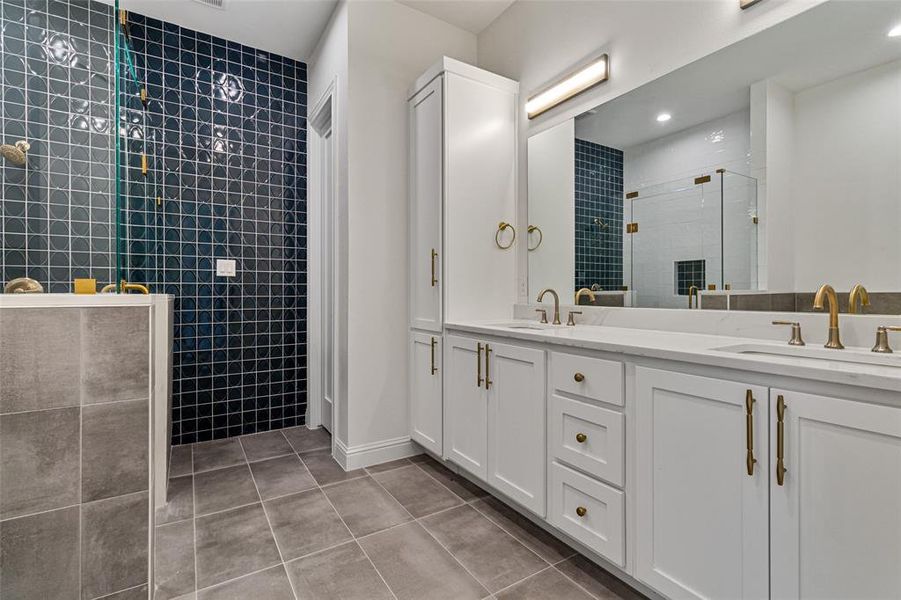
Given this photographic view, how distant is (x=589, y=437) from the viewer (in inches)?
57.5

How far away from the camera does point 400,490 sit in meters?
2.18

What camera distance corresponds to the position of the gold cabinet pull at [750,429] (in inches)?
40.6

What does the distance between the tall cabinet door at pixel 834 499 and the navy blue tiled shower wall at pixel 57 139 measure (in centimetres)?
225

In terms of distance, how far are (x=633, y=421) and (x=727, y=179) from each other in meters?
1.05

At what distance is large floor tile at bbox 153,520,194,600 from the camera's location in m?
1.45

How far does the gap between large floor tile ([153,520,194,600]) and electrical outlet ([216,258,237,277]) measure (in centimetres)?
165

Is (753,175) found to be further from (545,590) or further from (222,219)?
(222,219)

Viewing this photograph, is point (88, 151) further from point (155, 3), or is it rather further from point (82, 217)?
point (155, 3)

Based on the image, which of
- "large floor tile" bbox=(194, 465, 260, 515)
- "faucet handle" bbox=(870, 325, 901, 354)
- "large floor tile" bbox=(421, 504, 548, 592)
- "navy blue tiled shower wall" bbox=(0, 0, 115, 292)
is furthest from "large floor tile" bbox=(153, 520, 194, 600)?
"faucet handle" bbox=(870, 325, 901, 354)

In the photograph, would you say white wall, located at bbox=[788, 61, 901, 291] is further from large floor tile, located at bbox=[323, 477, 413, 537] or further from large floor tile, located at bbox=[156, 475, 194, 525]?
large floor tile, located at bbox=[156, 475, 194, 525]

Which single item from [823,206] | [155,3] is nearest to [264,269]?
[155,3]

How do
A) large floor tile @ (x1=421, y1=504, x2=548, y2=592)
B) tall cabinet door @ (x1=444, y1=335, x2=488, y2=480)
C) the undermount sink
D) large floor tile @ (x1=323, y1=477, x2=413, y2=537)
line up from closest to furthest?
the undermount sink → large floor tile @ (x1=421, y1=504, x2=548, y2=592) → large floor tile @ (x1=323, y1=477, x2=413, y2=537) → tall cabinet door @ (x1=444, y1=335, x2=488, y2=480)

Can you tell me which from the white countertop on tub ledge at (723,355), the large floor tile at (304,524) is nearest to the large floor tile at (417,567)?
the large floor tile at (304,524)

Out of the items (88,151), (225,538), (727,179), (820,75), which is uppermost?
(820,75)
